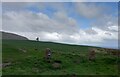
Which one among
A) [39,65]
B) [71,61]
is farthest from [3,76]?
[71,61]

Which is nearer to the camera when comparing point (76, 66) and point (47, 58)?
point (76, 66)

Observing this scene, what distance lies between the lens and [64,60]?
46.0 m

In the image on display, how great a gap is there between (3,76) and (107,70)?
16780 mm

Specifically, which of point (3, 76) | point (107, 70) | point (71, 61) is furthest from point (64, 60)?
point (3, 76)

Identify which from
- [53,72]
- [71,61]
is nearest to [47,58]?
[71,61]

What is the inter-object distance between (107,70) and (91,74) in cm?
481

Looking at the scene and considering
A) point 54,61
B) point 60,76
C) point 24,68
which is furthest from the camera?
point 54,61

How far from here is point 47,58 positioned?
150 feet

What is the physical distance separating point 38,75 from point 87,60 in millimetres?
13853

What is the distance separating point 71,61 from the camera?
4584 cm

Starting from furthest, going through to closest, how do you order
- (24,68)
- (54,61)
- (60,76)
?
(54,61)
(24,68)
(60,76)

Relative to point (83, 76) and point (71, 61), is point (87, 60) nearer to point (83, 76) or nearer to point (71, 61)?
point (71, 61)

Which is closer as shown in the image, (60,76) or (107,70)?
(60,76)

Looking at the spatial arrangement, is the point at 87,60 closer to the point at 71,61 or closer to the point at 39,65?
the point at 71,61
